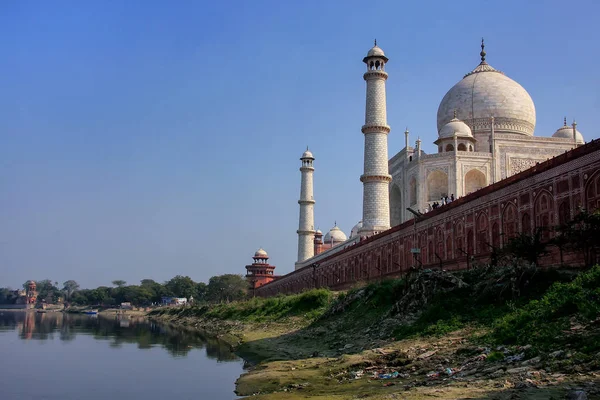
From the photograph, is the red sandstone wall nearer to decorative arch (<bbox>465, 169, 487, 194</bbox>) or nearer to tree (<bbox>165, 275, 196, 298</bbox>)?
decorative arch (<bbox>465, 169, 487, 194</bbox>)

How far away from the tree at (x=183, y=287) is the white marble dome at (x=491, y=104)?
7985 cm

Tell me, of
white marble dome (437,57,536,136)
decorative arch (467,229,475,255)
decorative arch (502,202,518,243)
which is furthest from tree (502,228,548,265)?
white marble dome (437,57,536,136)

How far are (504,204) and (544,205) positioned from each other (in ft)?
7.66

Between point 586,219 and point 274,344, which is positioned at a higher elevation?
point 586,219

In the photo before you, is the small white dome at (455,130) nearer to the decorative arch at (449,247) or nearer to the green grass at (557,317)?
the decorative arch at (449,247)

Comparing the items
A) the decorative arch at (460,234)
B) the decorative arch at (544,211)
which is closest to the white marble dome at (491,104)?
the decorative arch at (460,234)

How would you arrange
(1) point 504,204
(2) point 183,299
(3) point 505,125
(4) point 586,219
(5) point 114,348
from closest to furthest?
(4) point 586,219
(1) point 504,204
(5) point 114,348
(3) point 505,125
(2) point 183,299

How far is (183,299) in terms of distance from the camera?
4247 inches

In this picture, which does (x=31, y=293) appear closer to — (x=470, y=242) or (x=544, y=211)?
(x=470, y=242)

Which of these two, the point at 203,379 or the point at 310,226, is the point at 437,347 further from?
the point at 310,226

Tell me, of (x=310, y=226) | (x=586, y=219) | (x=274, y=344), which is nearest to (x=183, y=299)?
(x=310, y=226)

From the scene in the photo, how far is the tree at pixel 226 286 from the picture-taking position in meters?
84.2

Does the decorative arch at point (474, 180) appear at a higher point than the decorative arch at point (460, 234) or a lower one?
higher

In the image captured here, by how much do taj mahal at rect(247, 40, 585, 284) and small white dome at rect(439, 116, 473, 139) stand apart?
0.20 ft
